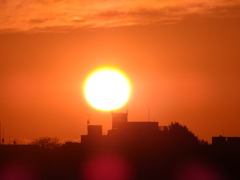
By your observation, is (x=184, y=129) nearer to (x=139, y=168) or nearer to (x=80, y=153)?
(x=80, y=153)

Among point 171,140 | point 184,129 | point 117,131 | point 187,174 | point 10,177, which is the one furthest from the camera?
point 184,129

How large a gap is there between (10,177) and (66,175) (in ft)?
13.8

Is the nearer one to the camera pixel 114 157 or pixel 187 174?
pixel 187 174

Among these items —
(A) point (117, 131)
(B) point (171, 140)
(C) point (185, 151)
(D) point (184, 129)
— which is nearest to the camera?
(C) point (185, 151)

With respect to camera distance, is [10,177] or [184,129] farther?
[184,129]

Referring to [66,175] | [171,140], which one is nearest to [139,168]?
[66,175]

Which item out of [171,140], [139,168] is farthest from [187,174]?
[171,140]

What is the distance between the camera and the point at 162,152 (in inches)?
2630

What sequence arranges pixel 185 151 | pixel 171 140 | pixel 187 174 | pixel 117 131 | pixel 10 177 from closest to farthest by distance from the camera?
pixel 10 177, pixel 187 174, pixel 185 151, pixel 171 140, pixel 117 131

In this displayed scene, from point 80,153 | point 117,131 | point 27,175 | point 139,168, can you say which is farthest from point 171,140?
point 27,175

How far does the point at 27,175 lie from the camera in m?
49.0

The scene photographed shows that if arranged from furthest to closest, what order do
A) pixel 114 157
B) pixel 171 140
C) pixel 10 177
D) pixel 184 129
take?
pixel 184 129 < pixel 171 140 < pixel 114 157 < pixel 10 177

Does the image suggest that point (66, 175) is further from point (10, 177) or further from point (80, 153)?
point (80, 153)

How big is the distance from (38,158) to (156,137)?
3423 cm
